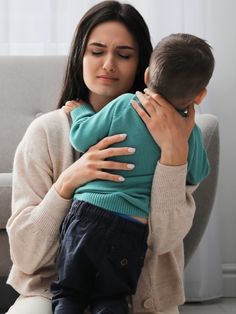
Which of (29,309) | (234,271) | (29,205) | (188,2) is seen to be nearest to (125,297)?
(29,309)

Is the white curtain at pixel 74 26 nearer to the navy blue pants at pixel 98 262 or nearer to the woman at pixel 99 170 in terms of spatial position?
the woman at pixel 99 170

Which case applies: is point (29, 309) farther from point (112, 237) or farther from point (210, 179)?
point (210, 179)

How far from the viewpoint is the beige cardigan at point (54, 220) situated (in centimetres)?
133

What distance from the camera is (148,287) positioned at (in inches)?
53.8

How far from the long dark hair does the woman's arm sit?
0.26m

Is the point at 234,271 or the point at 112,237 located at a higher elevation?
the point at 112,237

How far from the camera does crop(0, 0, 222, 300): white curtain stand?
8.98 feet

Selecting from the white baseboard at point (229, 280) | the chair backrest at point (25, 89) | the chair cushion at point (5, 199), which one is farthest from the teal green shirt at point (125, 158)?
the white baseboard at point (229, 280)

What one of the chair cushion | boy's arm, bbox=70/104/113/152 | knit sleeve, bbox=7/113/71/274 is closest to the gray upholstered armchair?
the chair cushion

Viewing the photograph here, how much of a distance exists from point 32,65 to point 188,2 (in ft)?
2.49

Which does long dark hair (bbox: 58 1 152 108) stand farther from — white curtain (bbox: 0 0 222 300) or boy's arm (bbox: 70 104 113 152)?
white curtain (bbox: 0 0 222 300)

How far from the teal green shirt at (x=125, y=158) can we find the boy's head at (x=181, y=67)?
9 centimetres

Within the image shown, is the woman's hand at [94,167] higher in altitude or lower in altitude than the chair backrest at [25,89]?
higher

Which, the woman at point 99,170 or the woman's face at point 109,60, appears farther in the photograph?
the woman's face at point 109,60
